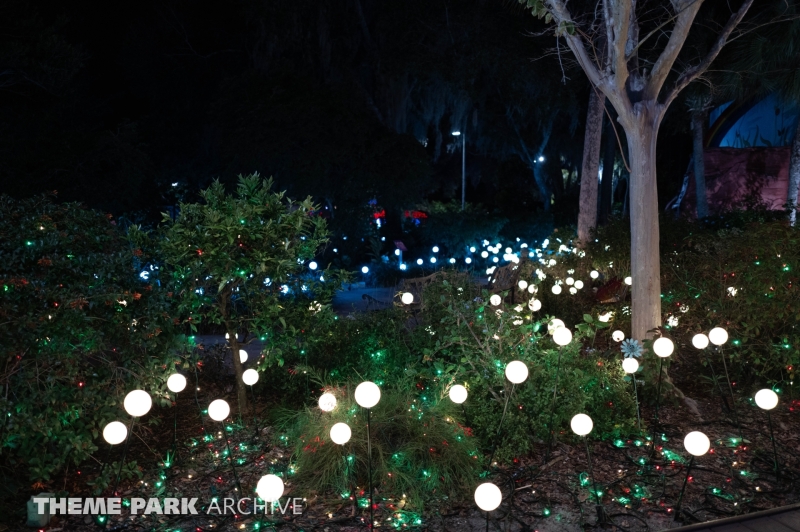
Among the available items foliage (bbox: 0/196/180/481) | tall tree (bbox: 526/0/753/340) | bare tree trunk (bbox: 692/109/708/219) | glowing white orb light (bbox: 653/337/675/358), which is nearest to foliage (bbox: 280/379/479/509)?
foliage (bbox: 0/196/180/481)

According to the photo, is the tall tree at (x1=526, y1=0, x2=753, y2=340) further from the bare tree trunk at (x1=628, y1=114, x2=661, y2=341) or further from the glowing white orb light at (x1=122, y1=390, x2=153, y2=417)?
the glowing white orb light at (x1=122, y1=390, x2=153, y2=417)

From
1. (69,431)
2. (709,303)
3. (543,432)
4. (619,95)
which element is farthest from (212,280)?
(709,303)

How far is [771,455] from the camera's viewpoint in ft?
15.2

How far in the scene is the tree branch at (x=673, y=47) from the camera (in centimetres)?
562

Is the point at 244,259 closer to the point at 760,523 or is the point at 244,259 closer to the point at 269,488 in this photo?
the point at 269,488

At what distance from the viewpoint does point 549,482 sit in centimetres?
423

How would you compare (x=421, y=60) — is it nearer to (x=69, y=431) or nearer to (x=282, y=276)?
(x=282, y=276)

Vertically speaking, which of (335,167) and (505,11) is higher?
(505,11)

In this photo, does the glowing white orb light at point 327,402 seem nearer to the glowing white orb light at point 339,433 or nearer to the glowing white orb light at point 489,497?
the glowing white orb light at point 339,433

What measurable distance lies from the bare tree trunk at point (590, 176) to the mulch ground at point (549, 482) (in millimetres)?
7499

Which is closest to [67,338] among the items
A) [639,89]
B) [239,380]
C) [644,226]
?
[239,380]

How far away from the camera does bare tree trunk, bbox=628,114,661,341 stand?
592 cm

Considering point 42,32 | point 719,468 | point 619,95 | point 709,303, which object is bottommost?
point 719,468

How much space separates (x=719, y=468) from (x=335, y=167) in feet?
46.1
